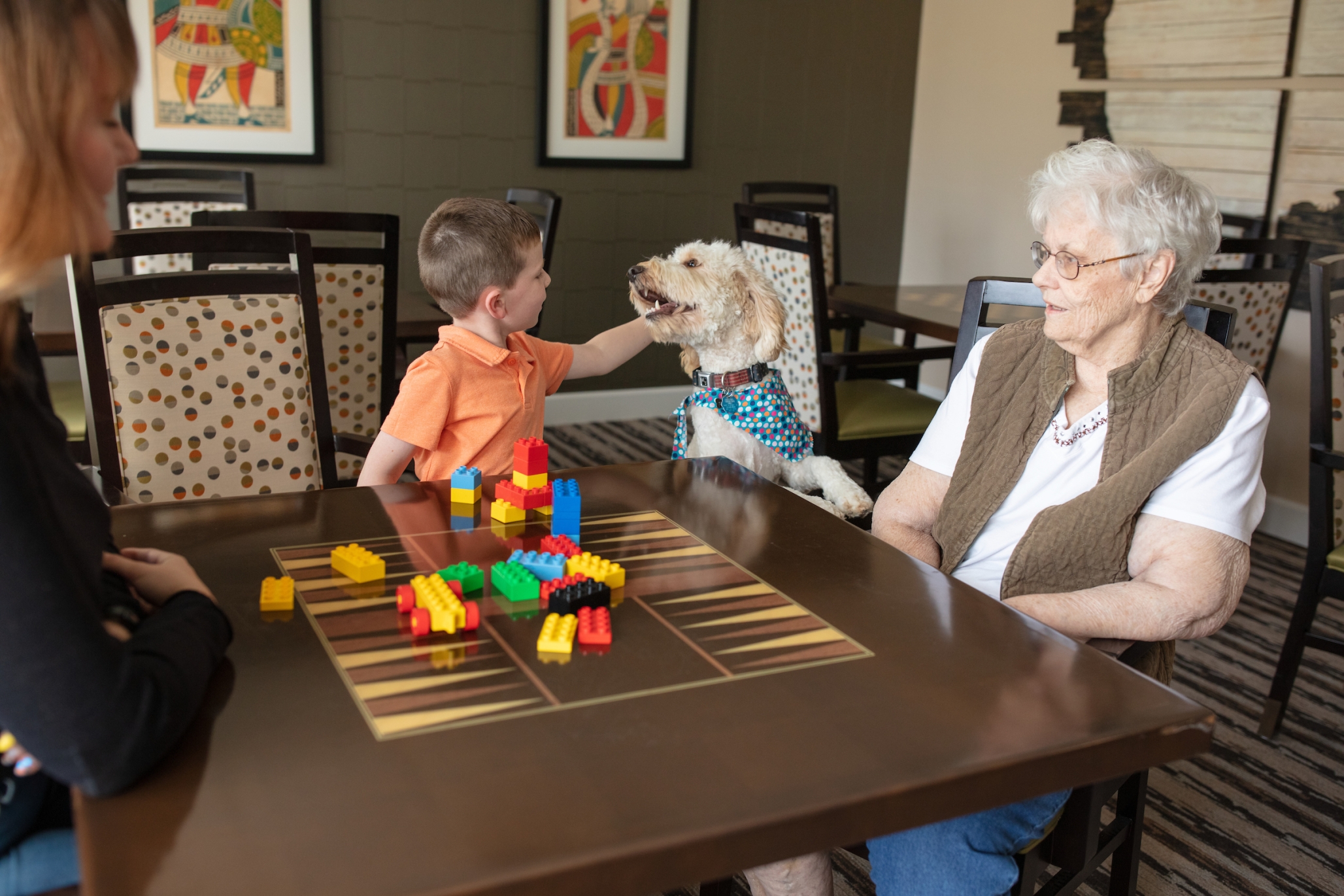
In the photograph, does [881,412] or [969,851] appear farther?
[881,412]

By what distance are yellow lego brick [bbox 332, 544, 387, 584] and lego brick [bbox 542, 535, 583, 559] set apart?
0.21 metres

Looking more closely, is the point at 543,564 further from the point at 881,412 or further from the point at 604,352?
the point at 881,412

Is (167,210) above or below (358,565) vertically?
above

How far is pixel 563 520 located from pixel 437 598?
1.01 feet

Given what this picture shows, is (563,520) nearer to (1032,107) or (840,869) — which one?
(840,869)

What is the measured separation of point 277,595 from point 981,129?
470 cm

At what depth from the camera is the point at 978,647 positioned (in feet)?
4.07

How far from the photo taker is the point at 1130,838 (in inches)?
67.4

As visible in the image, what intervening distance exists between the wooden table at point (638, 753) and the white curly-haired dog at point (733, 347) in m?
0.85

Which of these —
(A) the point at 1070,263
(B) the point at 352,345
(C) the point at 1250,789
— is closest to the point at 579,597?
(A) the point at 1070,263

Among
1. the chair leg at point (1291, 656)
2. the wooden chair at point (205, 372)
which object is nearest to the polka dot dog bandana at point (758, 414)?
the wooden chair at point (205, 372)

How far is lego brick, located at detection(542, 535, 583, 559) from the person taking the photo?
141 centimetres

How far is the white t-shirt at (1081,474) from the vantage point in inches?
61.4

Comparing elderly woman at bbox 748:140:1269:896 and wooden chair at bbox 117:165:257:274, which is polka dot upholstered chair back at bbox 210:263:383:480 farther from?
elderly woman at bbox 748:140:1269:896
